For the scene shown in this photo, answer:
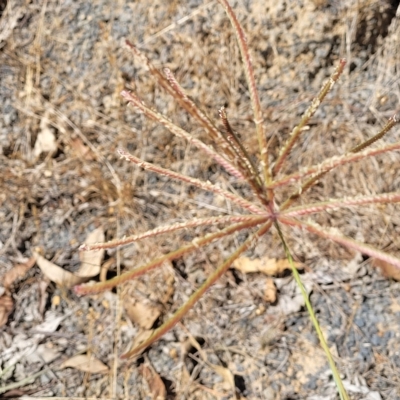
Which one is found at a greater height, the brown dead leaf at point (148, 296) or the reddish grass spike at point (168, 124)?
the reddish grass spike at point (168, 124)

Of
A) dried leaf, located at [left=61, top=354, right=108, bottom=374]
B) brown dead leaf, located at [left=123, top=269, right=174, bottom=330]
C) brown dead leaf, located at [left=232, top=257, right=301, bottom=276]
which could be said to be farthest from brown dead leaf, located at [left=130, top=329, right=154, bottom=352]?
brown dead leaf, located at [left=232, top=257, right=301, bottom=276]

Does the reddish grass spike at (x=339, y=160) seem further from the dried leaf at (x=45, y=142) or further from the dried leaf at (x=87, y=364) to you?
the dried leaf at (x=45, y=142)

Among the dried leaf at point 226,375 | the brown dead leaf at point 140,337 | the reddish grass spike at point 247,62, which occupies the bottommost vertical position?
the dried leaf at point 226,375

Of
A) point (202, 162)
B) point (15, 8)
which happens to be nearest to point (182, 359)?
point (202, 162)

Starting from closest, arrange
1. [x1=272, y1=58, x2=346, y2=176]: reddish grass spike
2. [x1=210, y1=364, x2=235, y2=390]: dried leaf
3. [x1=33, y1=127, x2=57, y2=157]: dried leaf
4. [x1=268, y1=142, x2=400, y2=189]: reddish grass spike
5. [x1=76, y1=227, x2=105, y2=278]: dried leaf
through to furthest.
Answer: [x1=268, y1=142, x2=400, y2=189]: reddish grass spike → [x1=272, y1=58, x2=346, y2=176]: reddish grass spike → [x1=210, y1=364, x2=235, y2=390]: dried leaf → [x1=76, y1=227, x2=105, y2=278]: dried leaf → [x1=33, y1=127, x2=57, y2=157]: dried leaf

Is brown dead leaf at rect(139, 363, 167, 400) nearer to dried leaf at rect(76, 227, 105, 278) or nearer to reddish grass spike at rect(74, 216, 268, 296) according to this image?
dried leaf at rect(76, 227, 105, 278)

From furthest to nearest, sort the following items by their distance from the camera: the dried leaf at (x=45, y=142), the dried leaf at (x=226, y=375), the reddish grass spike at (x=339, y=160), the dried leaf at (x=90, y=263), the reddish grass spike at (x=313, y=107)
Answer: the dried leaf at (x=45, y=142), the dried leaf at (x=90, y=263), the dried leaf at (x=226, y=375), the reddish grass spike at (x=313, y=107), the reddish grass spike at (x=339, y=160)

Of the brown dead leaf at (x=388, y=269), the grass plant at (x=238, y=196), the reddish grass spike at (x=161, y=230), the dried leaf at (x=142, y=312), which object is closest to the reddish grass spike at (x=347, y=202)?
the grass plant at (x=238, y=196)
